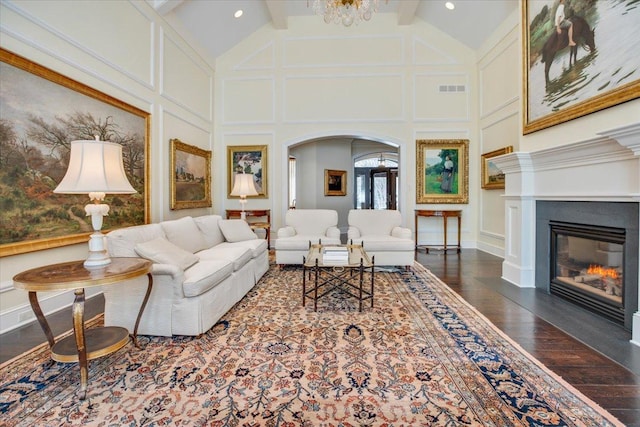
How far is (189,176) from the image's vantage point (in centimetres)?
541

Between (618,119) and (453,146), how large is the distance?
397 centimetres

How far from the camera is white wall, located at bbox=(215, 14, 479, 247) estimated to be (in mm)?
6289

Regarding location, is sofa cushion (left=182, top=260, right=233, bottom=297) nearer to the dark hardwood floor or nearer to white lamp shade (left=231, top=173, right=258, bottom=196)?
the dark hardwood floor

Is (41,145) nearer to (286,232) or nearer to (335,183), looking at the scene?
(286,232)

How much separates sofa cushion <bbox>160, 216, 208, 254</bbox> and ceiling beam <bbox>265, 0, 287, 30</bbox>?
4442mm

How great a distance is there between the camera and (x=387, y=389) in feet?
5.52

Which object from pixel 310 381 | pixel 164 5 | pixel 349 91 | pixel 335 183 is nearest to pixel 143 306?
pixel 310 381

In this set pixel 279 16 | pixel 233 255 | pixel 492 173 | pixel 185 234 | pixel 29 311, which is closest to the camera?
pixel 29 311

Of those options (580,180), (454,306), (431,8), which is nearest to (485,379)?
(454,306)

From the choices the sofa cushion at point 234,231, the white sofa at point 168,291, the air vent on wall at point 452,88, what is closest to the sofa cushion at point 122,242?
the white sofa at point 168,291

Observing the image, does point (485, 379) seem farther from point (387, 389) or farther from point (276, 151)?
point (276, 151)

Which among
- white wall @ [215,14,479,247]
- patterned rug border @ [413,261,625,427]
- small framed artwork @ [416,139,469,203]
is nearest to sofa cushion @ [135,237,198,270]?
patterned rug border @ [413,261,625,427]

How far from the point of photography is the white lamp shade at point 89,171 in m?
1.84

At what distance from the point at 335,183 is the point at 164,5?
5782mm
